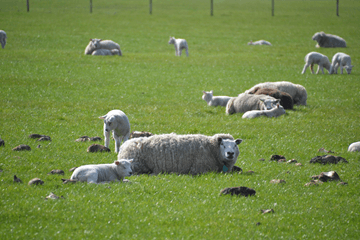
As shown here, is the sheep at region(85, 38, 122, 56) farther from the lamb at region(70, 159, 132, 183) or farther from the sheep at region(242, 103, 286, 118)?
the lamb at region(70, 159, 132, 183)

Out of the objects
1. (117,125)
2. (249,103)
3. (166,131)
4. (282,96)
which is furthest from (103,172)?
(282,96)

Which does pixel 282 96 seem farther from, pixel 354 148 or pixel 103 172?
pixel 103 172

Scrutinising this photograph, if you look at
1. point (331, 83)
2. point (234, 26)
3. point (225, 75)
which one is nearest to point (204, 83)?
point (225, 75)

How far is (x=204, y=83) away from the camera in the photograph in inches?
931

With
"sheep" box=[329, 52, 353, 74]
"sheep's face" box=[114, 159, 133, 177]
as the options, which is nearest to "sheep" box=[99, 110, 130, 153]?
"sheep's face" box=[114, 159, 133, 177]

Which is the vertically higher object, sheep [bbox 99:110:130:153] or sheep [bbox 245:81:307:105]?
sheep [bbox 99:110:130:153]

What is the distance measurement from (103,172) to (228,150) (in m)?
2.69

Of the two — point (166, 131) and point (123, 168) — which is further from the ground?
point (123, 168)

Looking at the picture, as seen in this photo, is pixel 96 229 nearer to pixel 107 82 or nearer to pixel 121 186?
pixel 121 186

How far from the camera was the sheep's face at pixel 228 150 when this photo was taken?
8.41 m

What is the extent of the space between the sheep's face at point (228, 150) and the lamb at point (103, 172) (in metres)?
2.11

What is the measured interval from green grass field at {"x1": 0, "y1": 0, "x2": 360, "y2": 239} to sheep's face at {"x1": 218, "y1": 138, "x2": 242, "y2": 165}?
1.38ft

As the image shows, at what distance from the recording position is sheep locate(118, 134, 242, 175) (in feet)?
27.9

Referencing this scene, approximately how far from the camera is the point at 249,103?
16.1 meters
